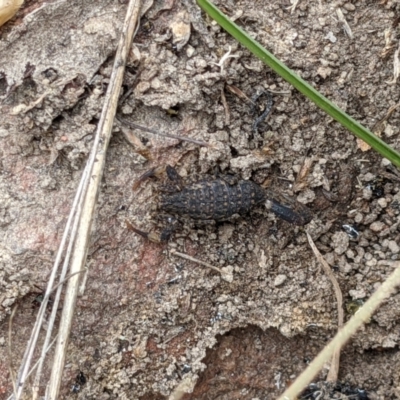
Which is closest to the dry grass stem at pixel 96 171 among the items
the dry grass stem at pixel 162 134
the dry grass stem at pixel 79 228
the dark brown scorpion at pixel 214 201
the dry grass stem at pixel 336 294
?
the dry grass stem at pixel 79 228

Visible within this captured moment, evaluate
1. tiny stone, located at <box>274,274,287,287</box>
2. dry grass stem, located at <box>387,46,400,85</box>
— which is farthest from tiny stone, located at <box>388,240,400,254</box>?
dry grass stem, located at <box>387,46,400,85</box>

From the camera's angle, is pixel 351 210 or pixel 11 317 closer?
pixel 11 317

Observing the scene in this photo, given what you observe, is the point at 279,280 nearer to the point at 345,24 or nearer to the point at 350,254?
the point at 350,254

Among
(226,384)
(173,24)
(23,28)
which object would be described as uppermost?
(23,28)

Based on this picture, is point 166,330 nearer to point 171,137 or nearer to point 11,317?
point 11,317

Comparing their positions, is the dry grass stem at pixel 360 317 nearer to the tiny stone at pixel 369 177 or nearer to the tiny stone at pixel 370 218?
the tiny stone at pixel 370 218

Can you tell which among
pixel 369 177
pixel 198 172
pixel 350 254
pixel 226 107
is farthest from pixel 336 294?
pixel 226 107

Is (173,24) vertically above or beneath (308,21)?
above

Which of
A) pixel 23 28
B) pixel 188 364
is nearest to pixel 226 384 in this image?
pixel 188 364
